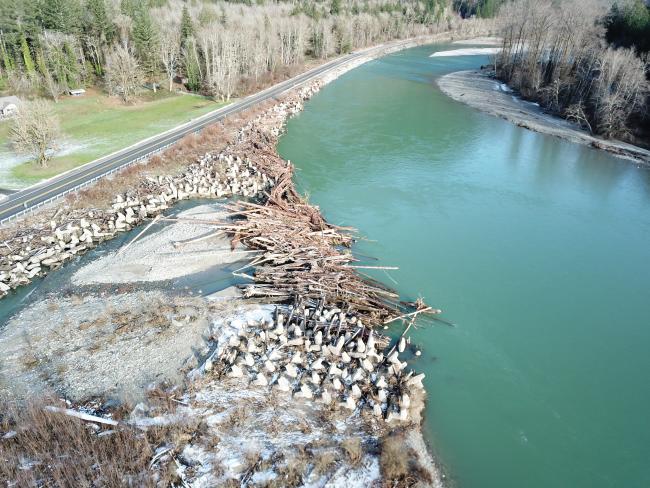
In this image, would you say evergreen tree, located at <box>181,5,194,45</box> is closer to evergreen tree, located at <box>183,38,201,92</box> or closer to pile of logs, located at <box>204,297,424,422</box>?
evergreen tree, located at <box>183,38,201,92</box>

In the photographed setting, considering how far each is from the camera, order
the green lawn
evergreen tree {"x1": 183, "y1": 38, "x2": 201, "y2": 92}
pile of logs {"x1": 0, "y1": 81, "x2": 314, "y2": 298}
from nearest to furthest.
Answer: pile of logs {"x1": 0, "y1": 81, "x2": 314, "y2": 298} < the green lawn < evergreen tree {"x1": 183, "y1": 38, "x2": 201, "y2": 92}

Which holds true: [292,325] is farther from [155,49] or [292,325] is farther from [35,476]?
[155,49]

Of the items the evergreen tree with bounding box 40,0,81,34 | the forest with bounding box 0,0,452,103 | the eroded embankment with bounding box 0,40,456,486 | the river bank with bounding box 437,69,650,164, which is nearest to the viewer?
the eroded embankment with bounding box 0,40,456,486

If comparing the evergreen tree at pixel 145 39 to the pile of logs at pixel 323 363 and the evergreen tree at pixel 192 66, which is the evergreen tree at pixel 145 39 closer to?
the evergreen tree at pixel 192 66

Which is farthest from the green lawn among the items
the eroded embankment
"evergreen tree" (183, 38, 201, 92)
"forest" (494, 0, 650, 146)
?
"forest" (494, 0, 650, 146)

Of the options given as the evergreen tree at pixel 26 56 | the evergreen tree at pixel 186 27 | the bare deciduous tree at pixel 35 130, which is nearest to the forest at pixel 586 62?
the evergreen tree at pixel 186 27

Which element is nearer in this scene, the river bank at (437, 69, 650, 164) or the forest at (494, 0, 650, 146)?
the river bank at (437, 69, 650, 164)

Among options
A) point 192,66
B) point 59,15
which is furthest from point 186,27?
point 59,15
